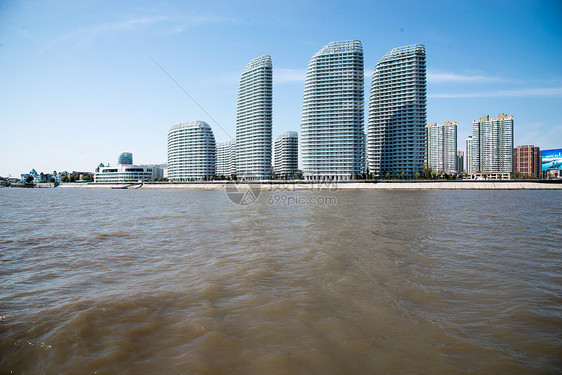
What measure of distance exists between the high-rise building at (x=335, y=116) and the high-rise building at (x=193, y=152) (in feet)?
239

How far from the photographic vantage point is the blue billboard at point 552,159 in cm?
9662

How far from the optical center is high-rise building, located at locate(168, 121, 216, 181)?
183000mm

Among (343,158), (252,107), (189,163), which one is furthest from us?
(189,163)

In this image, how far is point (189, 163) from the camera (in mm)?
186000

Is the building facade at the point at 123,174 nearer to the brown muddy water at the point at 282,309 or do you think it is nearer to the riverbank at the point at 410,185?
the riverbank at the point at 410,185

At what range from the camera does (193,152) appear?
7323 inches

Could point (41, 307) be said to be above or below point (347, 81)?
below

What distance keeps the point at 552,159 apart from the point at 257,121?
125677 millimetres

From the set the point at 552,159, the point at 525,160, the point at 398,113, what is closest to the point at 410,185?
the point at 552,159

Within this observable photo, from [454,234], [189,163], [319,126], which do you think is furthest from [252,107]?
[454,234]

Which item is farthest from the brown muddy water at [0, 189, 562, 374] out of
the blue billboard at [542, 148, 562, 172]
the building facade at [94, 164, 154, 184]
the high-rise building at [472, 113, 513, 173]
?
the high-rise building at [472, 113, 513, 173]

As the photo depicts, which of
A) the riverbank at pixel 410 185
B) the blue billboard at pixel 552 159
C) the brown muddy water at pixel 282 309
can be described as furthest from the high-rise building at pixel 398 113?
the brown muddy water at pixel 282 309

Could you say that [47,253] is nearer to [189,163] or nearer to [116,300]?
[116,300]

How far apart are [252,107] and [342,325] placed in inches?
6530
